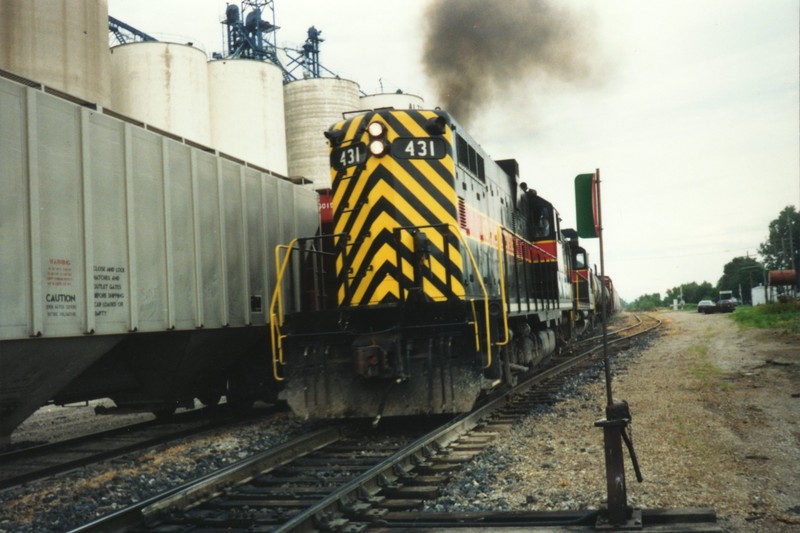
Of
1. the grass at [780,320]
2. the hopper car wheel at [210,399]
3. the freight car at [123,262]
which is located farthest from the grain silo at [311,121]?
the hopper car wheel at [210,399]

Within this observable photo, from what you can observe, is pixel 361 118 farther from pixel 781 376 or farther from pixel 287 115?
pixel 287 115

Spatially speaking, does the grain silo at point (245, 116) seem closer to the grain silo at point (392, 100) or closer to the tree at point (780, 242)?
the grain silo at point (392, 100)

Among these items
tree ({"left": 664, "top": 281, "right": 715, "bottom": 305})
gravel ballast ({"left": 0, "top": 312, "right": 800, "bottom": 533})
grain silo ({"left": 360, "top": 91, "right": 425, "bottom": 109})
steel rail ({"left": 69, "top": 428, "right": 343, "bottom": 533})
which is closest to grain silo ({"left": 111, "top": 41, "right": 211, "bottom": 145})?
grain silo ({"left": 360, "top": 91, "right": 425, "bottom": 109})

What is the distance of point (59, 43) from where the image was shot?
53.6 feet

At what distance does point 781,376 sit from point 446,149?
7.76 meters

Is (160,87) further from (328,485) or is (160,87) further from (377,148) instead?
(328,485)

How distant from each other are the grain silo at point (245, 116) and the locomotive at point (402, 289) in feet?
49.9

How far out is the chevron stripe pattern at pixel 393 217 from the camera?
8.09 meters

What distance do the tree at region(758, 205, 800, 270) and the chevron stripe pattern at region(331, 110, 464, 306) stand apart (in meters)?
88.5

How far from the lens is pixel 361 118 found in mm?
8641

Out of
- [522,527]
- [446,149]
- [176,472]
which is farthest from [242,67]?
[522,527]

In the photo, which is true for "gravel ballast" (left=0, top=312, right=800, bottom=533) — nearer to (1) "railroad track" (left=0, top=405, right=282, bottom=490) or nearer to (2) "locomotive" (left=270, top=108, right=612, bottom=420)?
(1) "railroad track" (left=0, top=405, right=282, bottom=490)

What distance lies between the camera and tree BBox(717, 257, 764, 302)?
4348 inches

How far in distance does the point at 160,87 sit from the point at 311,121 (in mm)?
6898
